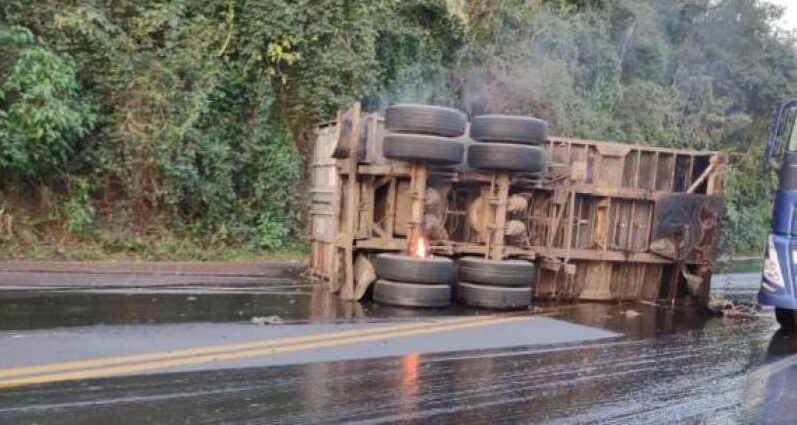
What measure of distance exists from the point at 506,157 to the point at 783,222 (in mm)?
3278

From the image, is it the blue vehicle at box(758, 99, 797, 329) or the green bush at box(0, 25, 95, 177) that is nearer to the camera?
the blue vehicle at box(758, 99, 797, 329)

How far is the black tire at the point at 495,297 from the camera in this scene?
387 inches

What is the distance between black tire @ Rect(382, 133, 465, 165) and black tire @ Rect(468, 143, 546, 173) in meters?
0.41

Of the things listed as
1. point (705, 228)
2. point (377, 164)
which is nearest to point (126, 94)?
point (377, 164)

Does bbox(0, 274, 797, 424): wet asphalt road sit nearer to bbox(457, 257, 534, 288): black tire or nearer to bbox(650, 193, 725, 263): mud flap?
bbox(457, 257, 534, 288): black tire

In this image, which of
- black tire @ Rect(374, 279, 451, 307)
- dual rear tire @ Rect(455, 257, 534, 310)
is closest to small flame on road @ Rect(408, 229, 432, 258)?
black tire @ Rect(374, 279, 451, 307)

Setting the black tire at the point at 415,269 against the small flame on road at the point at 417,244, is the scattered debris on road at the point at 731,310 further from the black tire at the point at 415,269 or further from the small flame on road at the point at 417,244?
the small flame on road at the point at 417,244

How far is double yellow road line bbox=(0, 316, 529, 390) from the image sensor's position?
5.71 m

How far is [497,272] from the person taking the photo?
9.91 metres

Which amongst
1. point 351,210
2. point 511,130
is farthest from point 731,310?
point 351,210

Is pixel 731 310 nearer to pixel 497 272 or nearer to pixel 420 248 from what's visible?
pixel 497 272

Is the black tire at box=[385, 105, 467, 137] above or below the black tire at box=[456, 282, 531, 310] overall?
above

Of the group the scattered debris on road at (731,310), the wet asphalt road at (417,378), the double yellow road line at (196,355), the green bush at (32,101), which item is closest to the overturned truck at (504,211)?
the scattered debris on road at (731,310)

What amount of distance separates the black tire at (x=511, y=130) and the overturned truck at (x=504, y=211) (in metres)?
0.01
